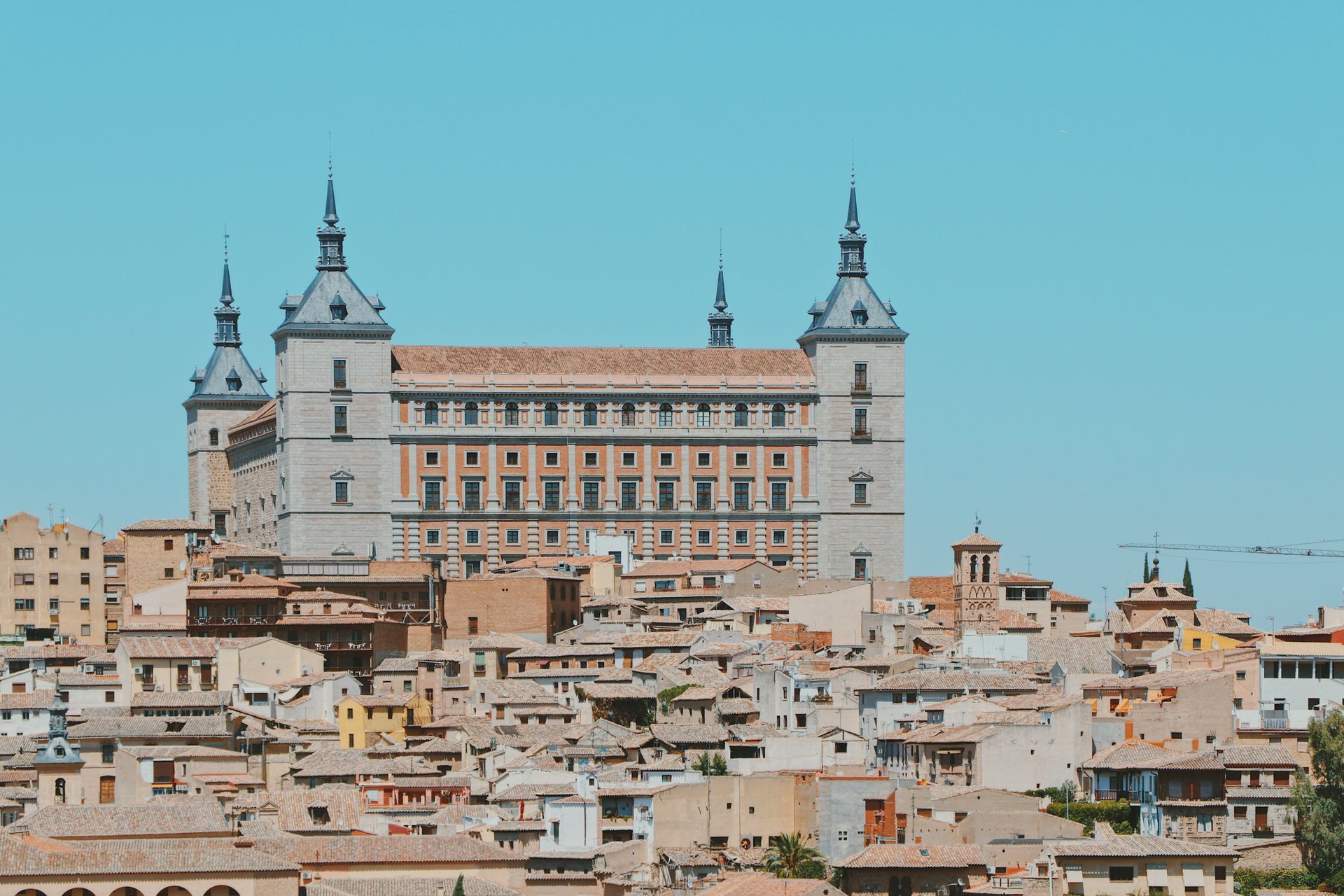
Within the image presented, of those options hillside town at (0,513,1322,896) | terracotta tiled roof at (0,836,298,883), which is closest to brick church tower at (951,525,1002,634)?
hillside town at (0,513,1322,896)

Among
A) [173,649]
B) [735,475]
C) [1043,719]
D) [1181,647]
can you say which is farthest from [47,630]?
[1043,719]

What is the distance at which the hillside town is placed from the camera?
67000mm

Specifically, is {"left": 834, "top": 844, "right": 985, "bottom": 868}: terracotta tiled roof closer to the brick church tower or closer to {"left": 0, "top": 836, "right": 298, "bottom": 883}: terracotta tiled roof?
{"left": 0, "top": 836, "right": 298, "bottom": 883}: terracotta tiled roof

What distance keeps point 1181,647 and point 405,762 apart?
→ 88.5ft

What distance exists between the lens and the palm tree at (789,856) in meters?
71.4

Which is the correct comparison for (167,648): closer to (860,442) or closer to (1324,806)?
(1324,806)

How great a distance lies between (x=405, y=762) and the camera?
273ft

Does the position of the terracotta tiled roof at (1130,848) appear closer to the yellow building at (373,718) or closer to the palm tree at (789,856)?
the palm tree at (789,856)

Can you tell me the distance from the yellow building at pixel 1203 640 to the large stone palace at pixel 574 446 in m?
38.5

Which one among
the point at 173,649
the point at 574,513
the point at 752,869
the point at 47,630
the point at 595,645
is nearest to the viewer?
the point at 752,869

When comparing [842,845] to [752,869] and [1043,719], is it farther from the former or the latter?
[1043,719]

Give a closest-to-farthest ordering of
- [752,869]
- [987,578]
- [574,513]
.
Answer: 1. [752,869]
2. [987,578]
3. [574,513]

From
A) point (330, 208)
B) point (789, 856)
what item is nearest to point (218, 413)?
point (330, 208)

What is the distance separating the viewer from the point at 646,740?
8475 cm
